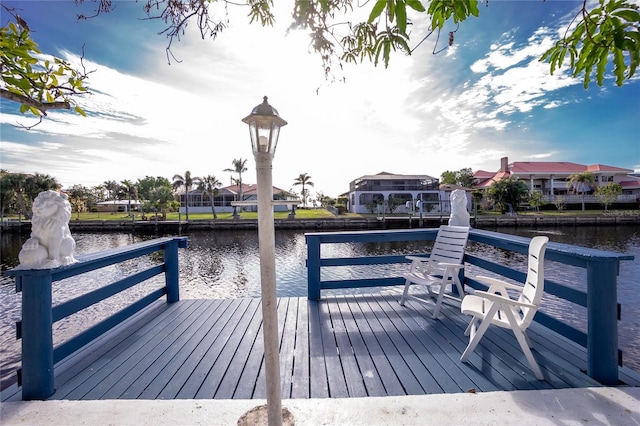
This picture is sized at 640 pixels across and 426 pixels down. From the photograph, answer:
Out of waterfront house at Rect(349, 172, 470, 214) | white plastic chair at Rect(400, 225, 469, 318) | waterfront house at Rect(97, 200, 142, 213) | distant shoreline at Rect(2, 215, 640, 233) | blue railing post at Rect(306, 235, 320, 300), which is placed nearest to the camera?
white plastic chair at Rect(400, 225, 469, 318)

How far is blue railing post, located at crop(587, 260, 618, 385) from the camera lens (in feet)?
6.26

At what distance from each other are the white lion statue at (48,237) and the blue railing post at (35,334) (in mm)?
93

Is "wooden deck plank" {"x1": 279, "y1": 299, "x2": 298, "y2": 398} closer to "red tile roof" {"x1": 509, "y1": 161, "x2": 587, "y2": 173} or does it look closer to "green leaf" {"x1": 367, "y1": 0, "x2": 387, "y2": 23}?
"green leaf" {"x1": 367, "y1": 0, "x2": 387, "y2": 23}

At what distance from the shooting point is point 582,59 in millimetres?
1477

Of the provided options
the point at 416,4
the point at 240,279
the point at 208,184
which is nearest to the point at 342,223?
the point at 240,279

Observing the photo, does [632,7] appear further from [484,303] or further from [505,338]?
[505,338]

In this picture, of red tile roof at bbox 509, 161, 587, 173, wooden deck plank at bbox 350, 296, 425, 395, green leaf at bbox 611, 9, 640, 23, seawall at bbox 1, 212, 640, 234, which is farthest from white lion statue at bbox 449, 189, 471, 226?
red tile roof at bbox 509, 161, 587, 173

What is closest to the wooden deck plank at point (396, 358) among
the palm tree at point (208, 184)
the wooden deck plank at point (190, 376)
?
the wooden deck plank at point (190, 376)

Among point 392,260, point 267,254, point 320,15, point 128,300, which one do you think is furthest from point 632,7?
point 128,300

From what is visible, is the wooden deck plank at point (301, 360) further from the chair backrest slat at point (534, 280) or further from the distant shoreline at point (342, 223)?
the distant shoreline at point (342, 223)

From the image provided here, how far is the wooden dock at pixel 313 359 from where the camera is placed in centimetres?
196

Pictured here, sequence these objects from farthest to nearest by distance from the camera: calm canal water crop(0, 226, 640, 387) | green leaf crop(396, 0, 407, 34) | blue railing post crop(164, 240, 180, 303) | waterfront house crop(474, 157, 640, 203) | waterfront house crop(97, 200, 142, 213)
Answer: waterfront house crop(97, 200, 142, 213), waterfront house crop(474, 157, 640, 203), calm canal water crop(0, 226, 640, 387), blue railing post crop(164, 240, 180, 303), green leaf crop(396, 0, 407, 34)

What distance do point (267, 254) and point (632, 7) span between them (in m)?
2.09

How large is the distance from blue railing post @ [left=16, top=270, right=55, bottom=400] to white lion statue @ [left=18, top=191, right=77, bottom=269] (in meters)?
0.09
